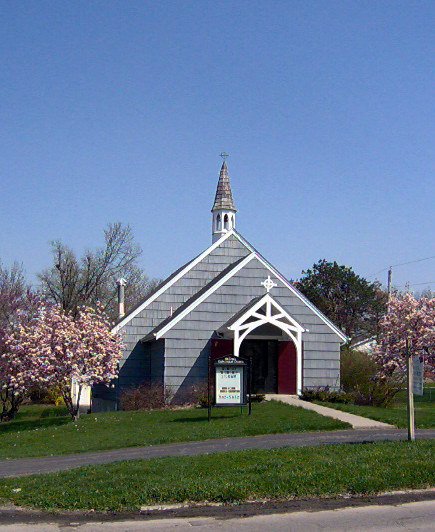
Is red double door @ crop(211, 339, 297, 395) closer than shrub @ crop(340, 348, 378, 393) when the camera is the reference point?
Yes

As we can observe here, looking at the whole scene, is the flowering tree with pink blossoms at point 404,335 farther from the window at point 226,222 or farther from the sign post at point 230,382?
the sign post at point 230,382

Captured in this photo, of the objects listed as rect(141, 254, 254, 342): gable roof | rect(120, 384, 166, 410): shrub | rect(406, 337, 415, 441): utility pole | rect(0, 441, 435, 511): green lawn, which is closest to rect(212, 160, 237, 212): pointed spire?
rect(141, 254, 254, 342): gable roof

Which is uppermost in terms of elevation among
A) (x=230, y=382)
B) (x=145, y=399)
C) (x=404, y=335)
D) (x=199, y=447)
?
(x=404, y=335)

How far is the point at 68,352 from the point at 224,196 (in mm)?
11219

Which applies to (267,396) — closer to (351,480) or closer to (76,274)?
(351,480)

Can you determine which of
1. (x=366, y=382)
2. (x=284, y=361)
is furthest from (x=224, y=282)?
(x=366, y=382)

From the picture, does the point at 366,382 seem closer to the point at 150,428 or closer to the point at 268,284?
the point at 268,284

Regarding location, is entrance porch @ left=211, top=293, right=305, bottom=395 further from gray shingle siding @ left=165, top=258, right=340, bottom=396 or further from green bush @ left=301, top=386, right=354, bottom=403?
green bush @ left=301, top=386, right=354, bottom=403

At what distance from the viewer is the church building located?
28.5 m

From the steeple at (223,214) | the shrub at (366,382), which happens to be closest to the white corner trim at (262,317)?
the shrub at (366,382)

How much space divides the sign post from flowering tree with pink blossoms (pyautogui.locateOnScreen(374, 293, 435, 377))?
26.1ft

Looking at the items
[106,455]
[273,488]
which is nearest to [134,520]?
[273,488]

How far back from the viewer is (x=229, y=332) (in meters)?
28.7

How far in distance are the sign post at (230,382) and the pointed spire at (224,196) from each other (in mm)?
12132
